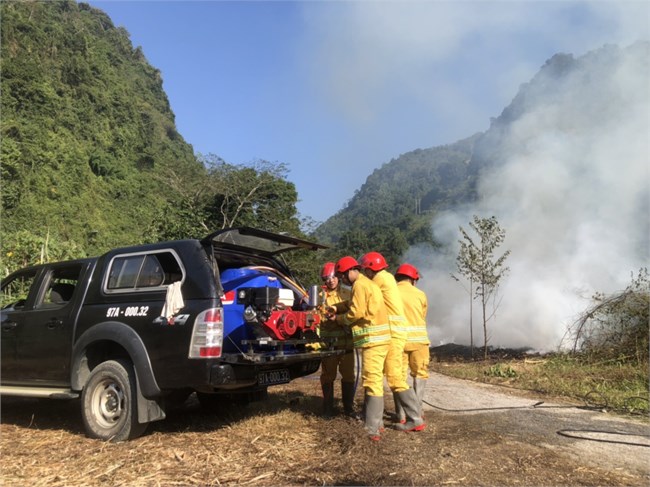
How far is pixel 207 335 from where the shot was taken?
4.61 m

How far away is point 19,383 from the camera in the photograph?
5.87m

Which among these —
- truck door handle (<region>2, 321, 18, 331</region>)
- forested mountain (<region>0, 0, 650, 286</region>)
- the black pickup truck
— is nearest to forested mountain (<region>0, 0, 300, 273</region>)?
forested mountain (<region>0, 0, 650, 286</region>)

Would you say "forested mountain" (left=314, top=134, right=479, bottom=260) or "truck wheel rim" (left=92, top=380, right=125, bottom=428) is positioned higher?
"forested mountain" (left=314, top=134, right=479, bottom=260)

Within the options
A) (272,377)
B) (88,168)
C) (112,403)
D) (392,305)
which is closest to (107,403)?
(112,403)

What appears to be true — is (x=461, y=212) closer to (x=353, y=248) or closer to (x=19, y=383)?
(x=353, y=248)

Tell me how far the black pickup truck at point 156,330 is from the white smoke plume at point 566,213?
995 centimetres

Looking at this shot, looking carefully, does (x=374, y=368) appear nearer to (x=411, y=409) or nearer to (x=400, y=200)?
(x=411, y=409)

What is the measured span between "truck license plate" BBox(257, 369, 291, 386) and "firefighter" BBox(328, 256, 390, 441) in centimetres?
82

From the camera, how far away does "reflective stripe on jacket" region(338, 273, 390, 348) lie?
17.6 ft

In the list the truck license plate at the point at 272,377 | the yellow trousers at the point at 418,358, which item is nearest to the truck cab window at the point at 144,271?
the truck license plate at the point at 272,377

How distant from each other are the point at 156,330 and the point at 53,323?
161 centimetres

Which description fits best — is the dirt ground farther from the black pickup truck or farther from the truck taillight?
the truck taillight

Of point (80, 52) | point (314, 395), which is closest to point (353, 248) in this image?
point (80, 52)

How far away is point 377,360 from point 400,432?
876 mm
